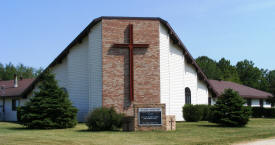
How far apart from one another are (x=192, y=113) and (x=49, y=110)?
45.5 ft

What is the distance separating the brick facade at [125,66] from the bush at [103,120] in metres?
6.46

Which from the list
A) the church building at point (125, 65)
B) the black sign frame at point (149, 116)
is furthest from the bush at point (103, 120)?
the church building at point (125, 65)

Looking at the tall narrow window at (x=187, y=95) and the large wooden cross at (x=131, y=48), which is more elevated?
the large wooden cross at (x=131, y=48)

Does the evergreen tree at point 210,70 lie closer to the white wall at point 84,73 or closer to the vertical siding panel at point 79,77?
the white wall at point 84,73

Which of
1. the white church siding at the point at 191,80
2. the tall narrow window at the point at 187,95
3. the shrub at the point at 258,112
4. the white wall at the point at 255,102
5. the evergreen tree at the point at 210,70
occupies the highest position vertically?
the evergreen tree at the point at 210,70

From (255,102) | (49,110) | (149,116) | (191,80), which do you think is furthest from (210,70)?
(149,116)

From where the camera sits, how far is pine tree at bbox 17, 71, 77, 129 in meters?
26.0

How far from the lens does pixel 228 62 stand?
100 meters

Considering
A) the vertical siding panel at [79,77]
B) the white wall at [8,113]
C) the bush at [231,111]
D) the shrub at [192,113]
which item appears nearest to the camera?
the bush at [231,111]

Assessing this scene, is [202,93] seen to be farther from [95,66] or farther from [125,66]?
[95,66]

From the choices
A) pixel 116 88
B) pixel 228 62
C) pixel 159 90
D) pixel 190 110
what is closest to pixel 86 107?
pixel 116 88

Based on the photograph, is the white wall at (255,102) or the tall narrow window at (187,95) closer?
the tall narrow window at (187,95)

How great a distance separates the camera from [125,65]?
30891mm

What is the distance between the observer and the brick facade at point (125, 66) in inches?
1205
